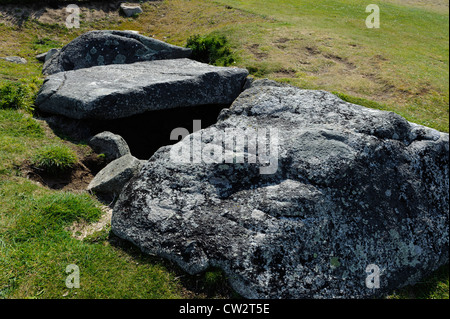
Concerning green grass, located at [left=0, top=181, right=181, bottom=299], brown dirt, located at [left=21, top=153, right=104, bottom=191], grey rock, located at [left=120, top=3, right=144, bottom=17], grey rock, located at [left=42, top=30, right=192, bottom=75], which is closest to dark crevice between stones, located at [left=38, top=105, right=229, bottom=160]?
brown dirt, located at [left=21, top=153, right=104, bottom=191]

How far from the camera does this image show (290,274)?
16.1 feet

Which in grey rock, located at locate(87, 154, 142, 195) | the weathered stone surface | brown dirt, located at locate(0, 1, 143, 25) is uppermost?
brown dirt, located at locate(0, 1, 143, 25)

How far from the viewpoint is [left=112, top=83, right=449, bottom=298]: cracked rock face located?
4.99 metres

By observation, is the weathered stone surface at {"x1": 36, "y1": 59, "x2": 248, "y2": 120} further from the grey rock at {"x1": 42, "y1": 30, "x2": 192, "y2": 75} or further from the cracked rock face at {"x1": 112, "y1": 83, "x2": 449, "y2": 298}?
the cracked rock face at {"x1": 112, "y1": 83, "x2": 449, "y2": 298}

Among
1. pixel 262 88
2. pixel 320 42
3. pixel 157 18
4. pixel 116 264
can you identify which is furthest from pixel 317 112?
pixel 157 18

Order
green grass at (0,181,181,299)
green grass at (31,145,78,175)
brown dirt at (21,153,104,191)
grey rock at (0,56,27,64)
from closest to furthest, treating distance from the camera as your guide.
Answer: green grass at (0,181,181,299) → brown dirt at (21,153,104,191) → green grass at (31,145,78,175) → grey rock at (0,56,27,64)

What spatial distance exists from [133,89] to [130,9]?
1386cm

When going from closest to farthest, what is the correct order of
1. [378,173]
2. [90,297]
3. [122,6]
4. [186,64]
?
1. [90,297]
2. [378,173]
3. [186,64]
4. [122,6]

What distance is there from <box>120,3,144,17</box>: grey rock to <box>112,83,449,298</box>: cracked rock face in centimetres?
1673

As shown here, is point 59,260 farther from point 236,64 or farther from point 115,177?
point 236,64

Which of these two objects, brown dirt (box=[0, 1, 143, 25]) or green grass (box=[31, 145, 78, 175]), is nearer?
green grass (box=[31, 145, 78, 175])

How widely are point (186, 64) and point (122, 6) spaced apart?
1224 centimetres
